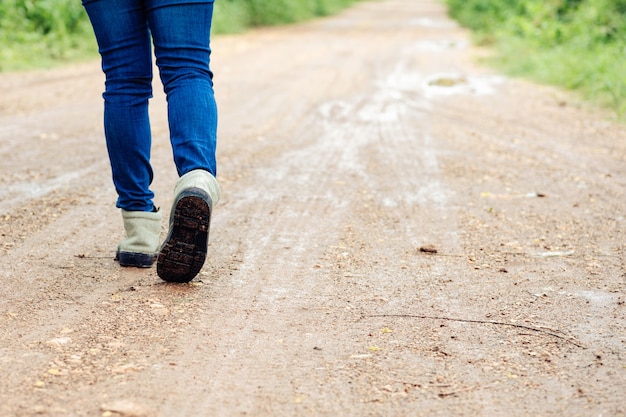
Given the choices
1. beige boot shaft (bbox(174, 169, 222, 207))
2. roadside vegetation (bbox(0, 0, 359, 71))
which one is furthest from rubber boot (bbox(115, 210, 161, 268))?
roadside vegetation (bbox(0, 0, 359, 71))

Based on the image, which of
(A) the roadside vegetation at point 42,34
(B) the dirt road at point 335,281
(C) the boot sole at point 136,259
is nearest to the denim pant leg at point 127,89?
(C) the boot sole at point 136,259

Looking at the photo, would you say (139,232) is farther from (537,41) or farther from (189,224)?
(537,41)

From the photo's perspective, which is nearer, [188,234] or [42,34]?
[188,234]

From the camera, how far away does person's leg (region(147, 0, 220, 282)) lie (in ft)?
7.42

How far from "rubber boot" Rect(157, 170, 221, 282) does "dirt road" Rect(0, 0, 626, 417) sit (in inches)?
5.1

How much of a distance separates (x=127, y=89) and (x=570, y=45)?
9.17 m

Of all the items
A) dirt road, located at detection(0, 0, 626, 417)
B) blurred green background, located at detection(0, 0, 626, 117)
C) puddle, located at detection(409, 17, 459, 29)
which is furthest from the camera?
puddle, located at detection(409, 17, 459, 29)

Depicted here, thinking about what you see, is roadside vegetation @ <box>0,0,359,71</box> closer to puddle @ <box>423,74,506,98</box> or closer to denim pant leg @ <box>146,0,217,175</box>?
puddle @ <box>423,74,506,98</box>

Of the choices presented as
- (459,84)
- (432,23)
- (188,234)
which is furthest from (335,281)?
(432,23)

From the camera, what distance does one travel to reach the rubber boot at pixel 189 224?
7.25ft

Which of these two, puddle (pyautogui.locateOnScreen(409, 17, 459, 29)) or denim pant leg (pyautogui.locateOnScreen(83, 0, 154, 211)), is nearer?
denim pant leg (pyautogui.locateOnScreen(83, 0, 154, 211))

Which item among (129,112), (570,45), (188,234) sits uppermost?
(129,112)

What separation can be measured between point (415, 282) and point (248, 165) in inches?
88.5

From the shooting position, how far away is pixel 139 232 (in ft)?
8.70
